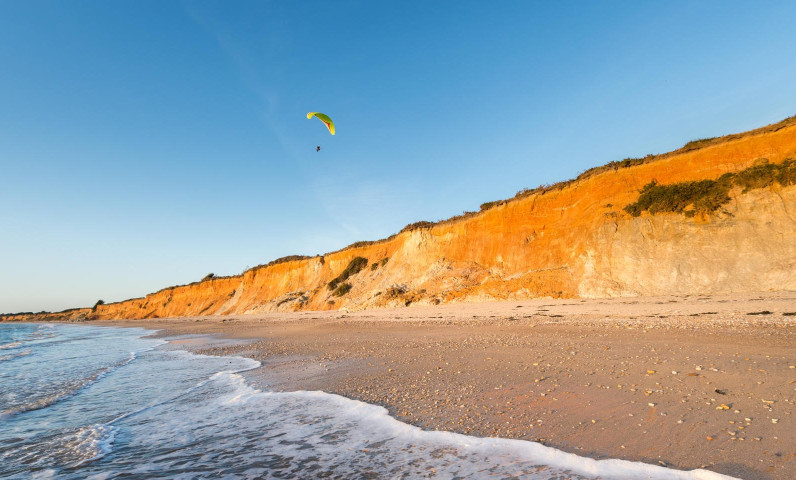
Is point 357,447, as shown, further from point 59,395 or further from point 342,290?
point 342,290

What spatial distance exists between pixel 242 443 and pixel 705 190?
76.4 feet

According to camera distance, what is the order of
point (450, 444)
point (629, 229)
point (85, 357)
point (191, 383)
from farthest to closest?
point (629, 229), point (85, 357), point (191, 383), point (450, 444)

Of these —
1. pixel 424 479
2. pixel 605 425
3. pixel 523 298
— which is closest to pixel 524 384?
pixel 605 425

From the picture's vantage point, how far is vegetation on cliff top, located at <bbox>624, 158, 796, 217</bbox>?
1661 centimetres

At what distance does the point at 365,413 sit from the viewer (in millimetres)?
5738

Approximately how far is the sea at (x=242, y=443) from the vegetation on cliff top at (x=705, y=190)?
66.1 feet

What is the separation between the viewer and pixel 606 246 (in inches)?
818

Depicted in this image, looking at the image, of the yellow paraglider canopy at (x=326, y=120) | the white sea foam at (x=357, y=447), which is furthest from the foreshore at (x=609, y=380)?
the yellow paraglider canopy at (x=326, y=120)

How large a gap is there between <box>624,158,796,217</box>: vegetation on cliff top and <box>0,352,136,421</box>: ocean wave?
25510 millimetres

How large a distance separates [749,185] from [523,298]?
40.2 feet

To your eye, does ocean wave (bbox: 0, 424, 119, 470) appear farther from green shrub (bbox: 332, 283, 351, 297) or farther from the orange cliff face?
green shrub (bbox: 332, 283, 351, 297)

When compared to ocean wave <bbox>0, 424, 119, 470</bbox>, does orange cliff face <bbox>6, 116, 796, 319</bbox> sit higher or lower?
higher

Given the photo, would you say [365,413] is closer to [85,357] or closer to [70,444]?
[70,444]

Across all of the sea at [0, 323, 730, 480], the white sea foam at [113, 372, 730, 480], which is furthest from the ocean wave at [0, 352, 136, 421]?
the white sea foam at [113, 372, 730, 480]
